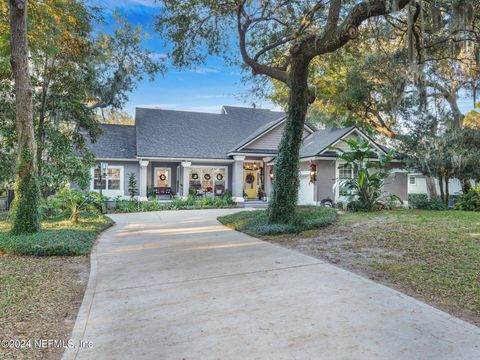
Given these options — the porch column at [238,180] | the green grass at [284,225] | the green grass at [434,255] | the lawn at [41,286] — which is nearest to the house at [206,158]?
the porch column at [238,180]

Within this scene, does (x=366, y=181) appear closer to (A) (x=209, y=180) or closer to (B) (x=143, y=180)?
(A) (x=209, y=180)

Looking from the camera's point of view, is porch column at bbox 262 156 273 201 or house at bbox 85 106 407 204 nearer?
house at bbox 85 106 407 204

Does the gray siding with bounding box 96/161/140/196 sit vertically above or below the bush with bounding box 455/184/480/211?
above

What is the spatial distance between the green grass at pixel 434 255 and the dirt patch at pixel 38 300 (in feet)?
14.4

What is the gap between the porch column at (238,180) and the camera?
19094mm

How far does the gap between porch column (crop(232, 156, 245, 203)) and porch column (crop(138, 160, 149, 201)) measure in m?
5.08

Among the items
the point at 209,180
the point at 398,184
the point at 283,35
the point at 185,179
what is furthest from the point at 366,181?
the point at 209,180

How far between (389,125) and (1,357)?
22.1m

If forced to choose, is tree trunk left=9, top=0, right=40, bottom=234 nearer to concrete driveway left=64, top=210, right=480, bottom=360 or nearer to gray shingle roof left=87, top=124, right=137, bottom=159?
concrete driveway left=64, top=210, right=480, bottom=360

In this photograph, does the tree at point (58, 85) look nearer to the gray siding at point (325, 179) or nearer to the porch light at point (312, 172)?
the porch light at point (312, 172)

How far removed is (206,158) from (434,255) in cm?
1507

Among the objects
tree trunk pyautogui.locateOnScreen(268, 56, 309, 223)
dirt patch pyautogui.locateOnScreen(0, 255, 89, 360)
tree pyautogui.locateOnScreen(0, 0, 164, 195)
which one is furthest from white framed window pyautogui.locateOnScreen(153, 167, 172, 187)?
dirt patch pyautogui.locateOnScreen(0, 255, 89, 360)

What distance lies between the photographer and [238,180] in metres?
19.2

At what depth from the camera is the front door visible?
2169 centimetres
